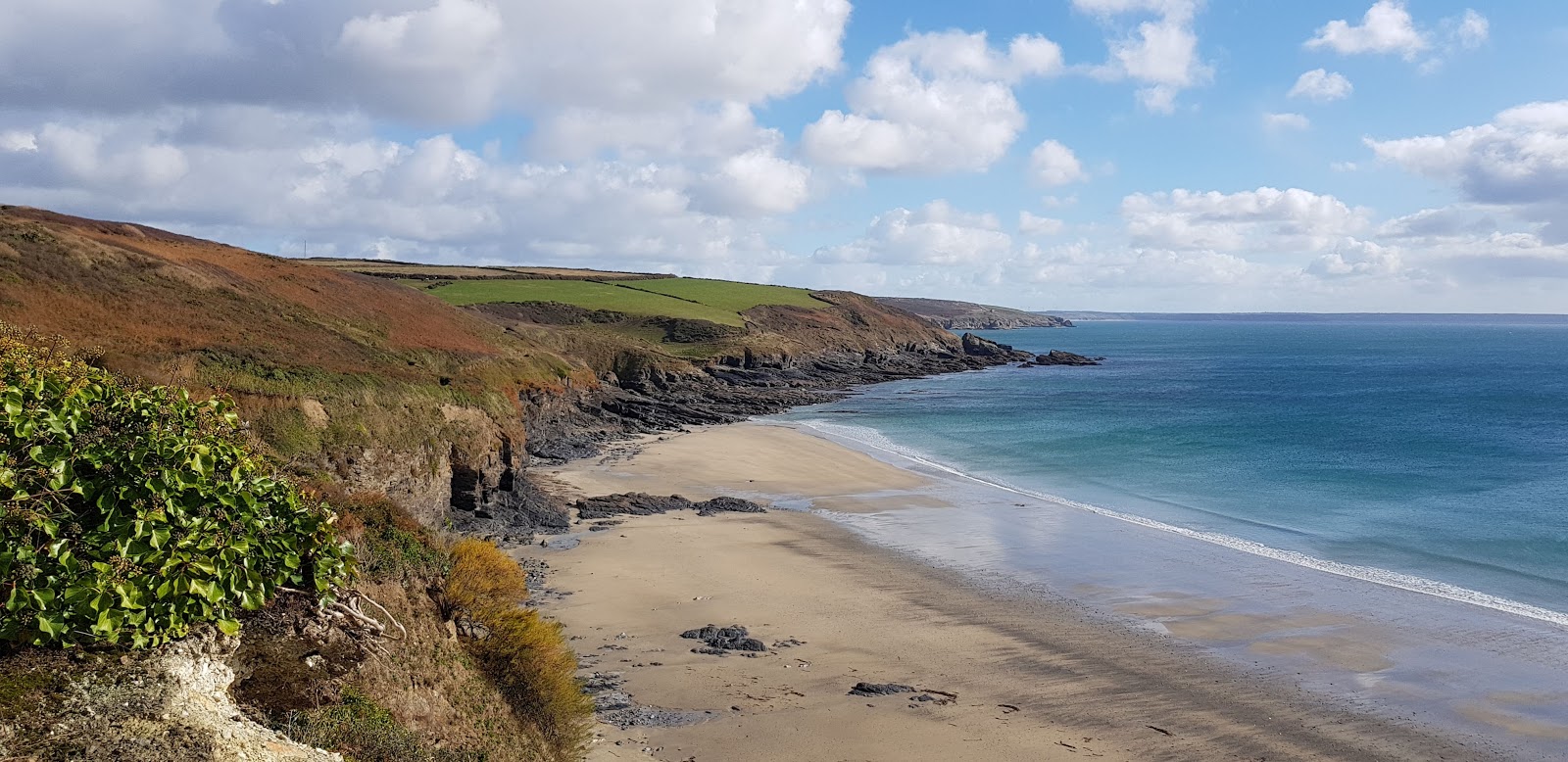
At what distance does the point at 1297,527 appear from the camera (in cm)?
3247

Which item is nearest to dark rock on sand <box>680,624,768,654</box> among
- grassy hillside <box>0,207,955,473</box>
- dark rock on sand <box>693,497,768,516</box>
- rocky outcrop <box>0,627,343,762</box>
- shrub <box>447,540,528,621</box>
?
shrub <box>447,540,528,621</box>

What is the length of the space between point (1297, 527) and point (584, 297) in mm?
80174

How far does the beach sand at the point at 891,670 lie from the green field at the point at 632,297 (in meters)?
70.9

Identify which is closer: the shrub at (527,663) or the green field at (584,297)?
the shrub at (527,663)

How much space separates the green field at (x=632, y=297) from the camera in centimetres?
9700

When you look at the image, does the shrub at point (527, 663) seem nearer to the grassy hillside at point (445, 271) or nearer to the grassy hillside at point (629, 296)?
the grassy hillside at point (629, 296)

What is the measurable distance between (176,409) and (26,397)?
1.11 meters

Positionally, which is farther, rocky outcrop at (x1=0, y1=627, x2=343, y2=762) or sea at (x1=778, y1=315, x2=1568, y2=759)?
sea at (x1=778, y1=315, x2=1568, y2=759)

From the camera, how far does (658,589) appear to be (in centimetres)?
2308

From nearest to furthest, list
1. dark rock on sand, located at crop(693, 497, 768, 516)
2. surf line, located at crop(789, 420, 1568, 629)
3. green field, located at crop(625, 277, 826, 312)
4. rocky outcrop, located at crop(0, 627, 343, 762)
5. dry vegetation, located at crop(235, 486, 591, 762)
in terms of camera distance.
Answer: rocky outcrop, located at crop(0, 627, 343, 762) < dry vegetation, located at crop(235, 486, 591, 762) < surf line, located at crop(789, 420, 1568, 629) < dark rock on sand, located at crop(693, 497, 768, 516) < green field, located at crop(625, 277, 826, 312)

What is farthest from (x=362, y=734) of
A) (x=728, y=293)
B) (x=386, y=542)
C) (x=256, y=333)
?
(x=728, y=293)

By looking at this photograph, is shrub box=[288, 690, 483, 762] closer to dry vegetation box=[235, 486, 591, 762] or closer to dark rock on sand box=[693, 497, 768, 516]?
dry vegetation box=[235, 486, 591, 762]

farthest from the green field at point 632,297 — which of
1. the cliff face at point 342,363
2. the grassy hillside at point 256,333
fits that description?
the grassy hillside at point 256,333

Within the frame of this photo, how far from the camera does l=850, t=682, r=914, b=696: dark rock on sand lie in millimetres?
16828
